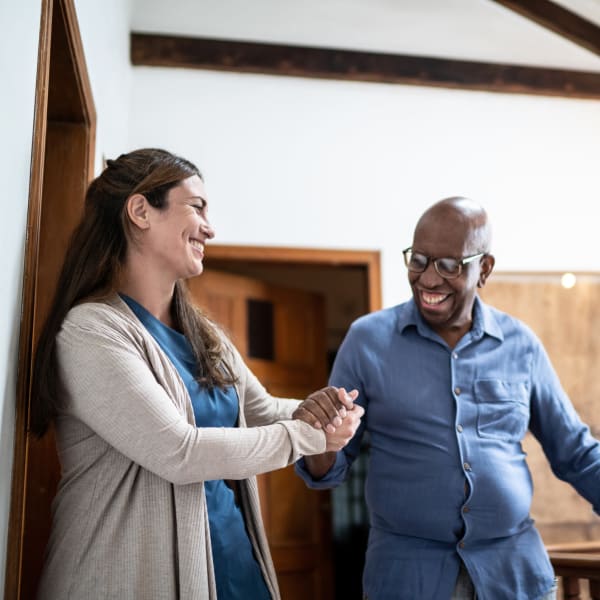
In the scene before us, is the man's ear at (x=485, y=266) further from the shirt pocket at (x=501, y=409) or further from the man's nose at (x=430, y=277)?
the shirt pocket at (x=501, y=409)

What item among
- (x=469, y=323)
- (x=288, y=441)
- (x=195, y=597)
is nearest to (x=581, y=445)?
(x=469, y=323)

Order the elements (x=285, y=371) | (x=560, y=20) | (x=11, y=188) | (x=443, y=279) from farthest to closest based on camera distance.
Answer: (x=285, y=371) → (x=560, y=20) → (x=443, y=279) → (x=11, y=188)

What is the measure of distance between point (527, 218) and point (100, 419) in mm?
3347

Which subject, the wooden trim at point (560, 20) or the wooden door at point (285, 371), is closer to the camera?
the wooden trim at point (560, 20)

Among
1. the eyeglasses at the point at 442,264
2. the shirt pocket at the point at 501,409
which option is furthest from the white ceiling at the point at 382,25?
the shirt pocket at the point at 501,409

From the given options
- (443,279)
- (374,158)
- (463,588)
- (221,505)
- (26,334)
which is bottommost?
(463,588)

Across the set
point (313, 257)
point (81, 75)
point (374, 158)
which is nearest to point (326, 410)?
point (81, 75)

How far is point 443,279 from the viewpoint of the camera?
199cm

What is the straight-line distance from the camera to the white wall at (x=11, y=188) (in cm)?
125

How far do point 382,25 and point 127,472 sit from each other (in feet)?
10.9

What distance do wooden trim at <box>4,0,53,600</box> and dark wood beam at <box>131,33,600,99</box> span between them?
2.53m

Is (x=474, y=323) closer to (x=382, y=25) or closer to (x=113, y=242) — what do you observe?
(x=113, y=242)

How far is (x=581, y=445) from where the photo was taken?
200 centimetres

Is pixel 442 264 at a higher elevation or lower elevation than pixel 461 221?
lower
